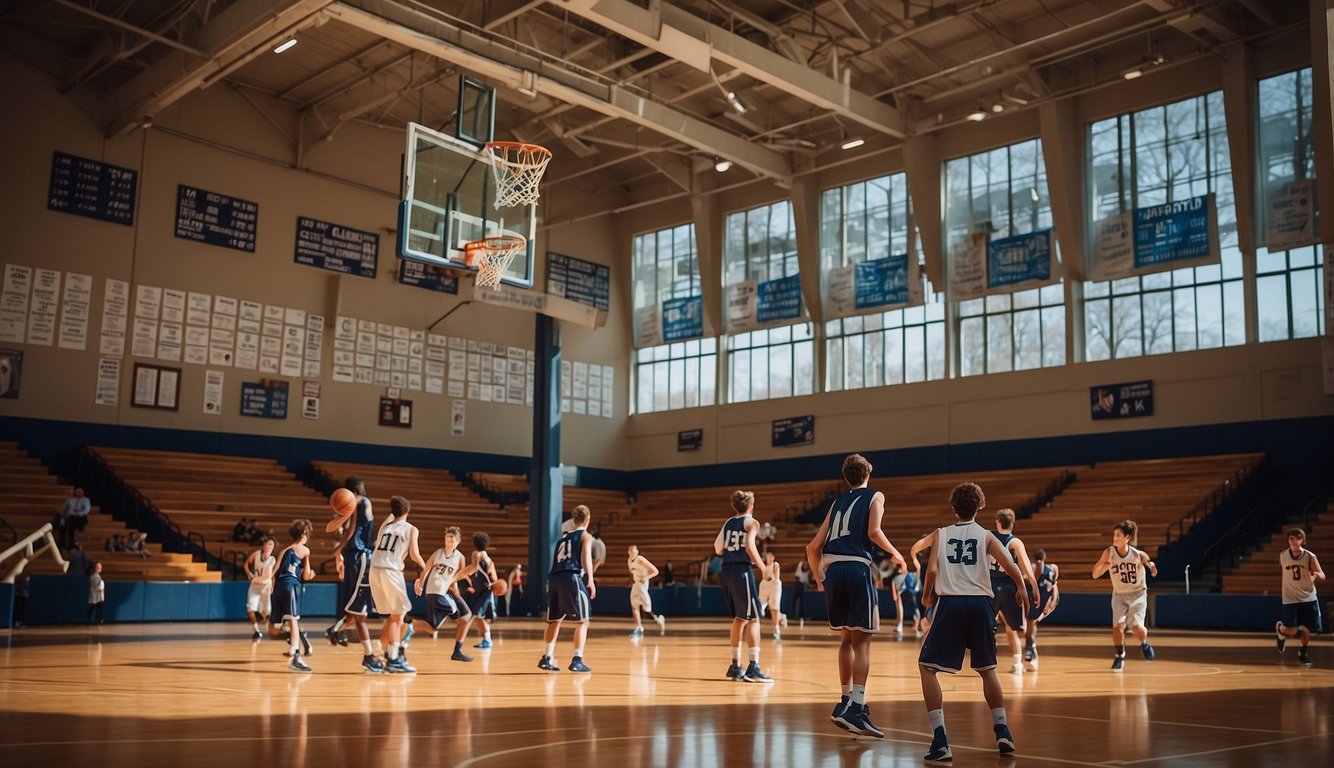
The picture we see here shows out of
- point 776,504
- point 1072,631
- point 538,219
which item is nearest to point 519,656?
point 1072,631

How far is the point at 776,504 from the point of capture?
116 ft

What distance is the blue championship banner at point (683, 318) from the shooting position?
38.4 meters

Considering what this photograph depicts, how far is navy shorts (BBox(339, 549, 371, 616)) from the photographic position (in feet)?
41.4

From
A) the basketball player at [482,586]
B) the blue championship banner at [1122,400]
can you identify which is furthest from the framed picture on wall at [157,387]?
the blue championship banner at [1122,400]

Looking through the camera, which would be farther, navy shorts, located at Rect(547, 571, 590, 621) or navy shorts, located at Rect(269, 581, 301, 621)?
navy shorts, located at Rect(269, 581, 301, 621)

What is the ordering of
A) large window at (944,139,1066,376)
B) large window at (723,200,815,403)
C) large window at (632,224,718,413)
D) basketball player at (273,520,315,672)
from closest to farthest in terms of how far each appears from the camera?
basketball player at (273,520,315,672)
large window at (944,139,1066,376)
large window at (723,200,815,403)
large window at (632,224,718,413)

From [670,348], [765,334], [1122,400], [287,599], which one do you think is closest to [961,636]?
[287,599]

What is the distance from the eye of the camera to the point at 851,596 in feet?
26.9

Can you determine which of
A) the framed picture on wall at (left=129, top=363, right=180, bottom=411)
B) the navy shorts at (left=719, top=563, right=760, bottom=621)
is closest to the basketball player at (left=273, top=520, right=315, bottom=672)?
the navy shorts at (left=719, top=563, right=760, bottom=621)

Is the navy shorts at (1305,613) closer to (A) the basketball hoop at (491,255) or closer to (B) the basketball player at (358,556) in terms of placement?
(B) the basketball player at (358,556)

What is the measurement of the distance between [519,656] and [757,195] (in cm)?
2485

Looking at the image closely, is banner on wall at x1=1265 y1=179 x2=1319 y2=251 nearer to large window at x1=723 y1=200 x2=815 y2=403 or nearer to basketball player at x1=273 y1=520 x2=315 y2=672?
large window at x1=723 y1=200 x2=815 y2=403

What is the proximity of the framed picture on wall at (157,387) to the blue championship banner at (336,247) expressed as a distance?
481 centimetres

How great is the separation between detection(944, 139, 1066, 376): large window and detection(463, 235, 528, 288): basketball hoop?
16.4 meters
